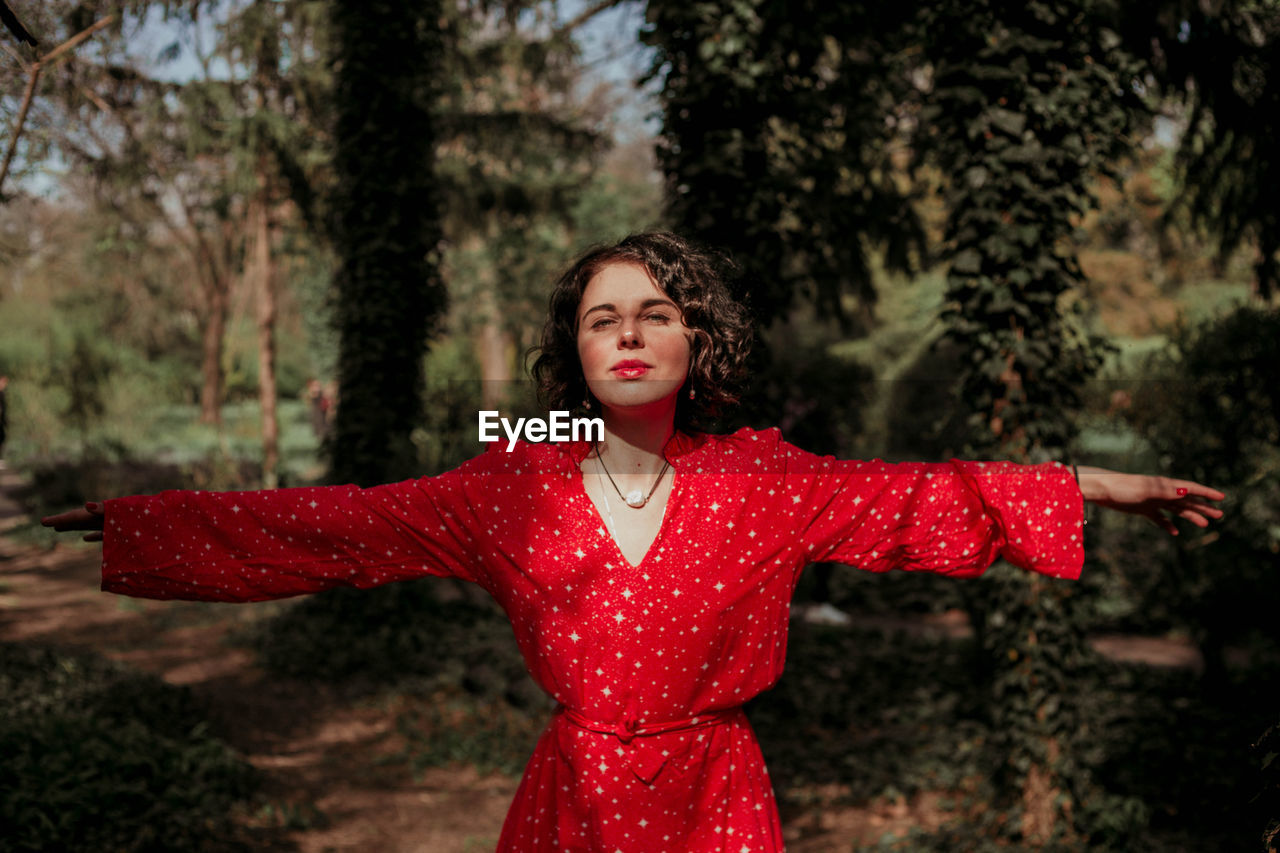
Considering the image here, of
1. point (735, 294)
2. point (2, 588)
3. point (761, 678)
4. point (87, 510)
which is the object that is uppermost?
point (735, 294)

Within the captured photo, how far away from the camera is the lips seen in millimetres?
1795

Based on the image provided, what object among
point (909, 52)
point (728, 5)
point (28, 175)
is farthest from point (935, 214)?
point (28, 175)

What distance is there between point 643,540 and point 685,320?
1.51 ft

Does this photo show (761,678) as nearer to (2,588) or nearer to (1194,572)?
(1194,572)

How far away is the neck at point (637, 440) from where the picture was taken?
1.91m

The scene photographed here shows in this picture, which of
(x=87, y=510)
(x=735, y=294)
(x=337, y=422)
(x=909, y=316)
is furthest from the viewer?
(x=909, y=316)

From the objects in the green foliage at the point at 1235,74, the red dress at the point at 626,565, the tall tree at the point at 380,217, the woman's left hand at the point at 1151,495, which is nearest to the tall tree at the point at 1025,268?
the green foliage at the point at 1235,74

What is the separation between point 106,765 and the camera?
403 centimetres

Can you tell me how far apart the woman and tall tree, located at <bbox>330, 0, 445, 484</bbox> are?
546 centimetres

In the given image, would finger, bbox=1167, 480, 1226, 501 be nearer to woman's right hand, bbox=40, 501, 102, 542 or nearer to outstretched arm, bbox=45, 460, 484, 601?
outstretched arm, bbox=45, 460, 484, 601

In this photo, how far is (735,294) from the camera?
83.7 inches

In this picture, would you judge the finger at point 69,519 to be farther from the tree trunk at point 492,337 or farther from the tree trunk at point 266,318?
the tree trunk at point 492,337

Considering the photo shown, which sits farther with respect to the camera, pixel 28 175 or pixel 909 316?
pixel 909 316

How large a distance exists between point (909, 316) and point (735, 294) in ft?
64.6
